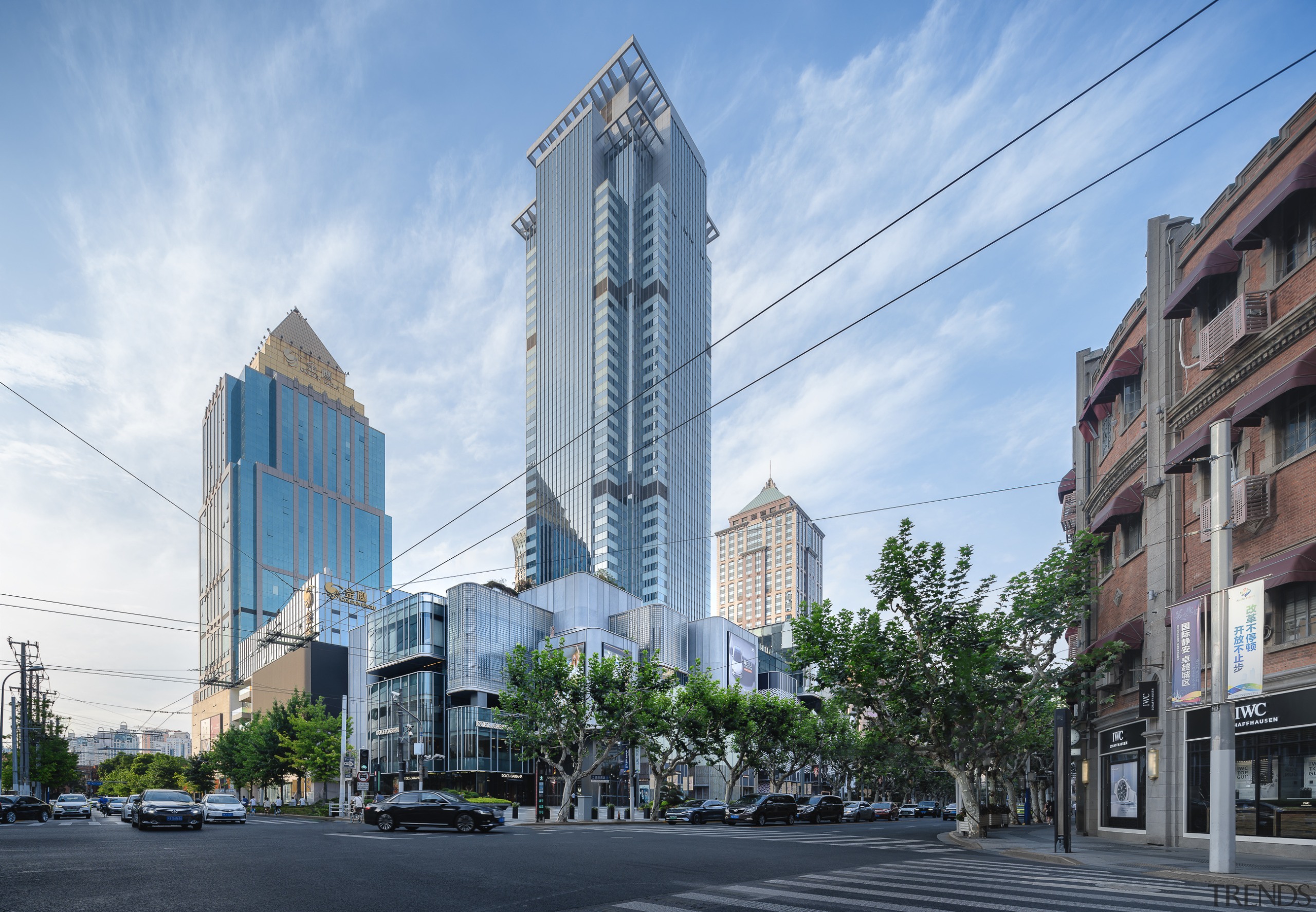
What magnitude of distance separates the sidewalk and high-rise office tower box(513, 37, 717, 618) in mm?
129256

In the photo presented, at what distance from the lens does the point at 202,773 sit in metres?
99.5

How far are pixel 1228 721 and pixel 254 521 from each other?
613ft

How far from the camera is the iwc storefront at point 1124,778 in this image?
88.1 ft

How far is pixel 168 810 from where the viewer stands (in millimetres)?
30516

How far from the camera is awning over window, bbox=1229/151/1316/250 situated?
62.3 feet

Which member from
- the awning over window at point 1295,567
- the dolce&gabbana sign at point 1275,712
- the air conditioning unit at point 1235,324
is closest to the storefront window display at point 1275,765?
the dolce&gabbana sign at point 1275,712

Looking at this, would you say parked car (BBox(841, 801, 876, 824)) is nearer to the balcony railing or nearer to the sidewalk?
the sidewalk

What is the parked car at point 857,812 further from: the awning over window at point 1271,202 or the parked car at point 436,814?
the awning over window at point 1271,202

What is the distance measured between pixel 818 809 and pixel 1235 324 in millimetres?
37577

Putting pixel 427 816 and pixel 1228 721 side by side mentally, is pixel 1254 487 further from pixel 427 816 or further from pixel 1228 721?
pixel 427 816

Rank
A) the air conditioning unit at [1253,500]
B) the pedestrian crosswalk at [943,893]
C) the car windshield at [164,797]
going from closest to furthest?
the pedestrian crosswalk at [943,893] → the air conditioning unit at [1253,500] → the car windshield at [164,797]

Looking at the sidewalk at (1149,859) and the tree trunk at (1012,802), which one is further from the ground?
the sidewalk at (1149,859)

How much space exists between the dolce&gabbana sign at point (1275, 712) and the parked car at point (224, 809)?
134ft

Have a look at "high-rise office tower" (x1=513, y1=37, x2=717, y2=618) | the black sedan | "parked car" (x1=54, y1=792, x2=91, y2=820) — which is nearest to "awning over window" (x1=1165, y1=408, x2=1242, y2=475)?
the black sedan
